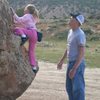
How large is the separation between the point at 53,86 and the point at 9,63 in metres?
7.47

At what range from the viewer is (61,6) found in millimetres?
106438

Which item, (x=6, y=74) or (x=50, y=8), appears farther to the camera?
(x=50, y=8)

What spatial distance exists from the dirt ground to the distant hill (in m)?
80.9

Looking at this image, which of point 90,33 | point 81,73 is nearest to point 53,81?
point 81,73

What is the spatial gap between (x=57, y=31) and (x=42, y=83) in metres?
41.8

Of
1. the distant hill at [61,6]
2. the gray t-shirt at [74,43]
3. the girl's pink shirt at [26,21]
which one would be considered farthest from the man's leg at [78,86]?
the distant hill at [61,6]

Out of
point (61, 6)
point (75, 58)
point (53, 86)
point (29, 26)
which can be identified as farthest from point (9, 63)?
point (61, 6)

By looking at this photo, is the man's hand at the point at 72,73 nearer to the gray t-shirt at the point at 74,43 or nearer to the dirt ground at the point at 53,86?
the gray t-shirt at the point at 74,43

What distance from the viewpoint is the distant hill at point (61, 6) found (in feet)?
338

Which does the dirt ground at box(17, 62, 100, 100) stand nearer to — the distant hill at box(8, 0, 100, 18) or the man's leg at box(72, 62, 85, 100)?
the man's leg at box(72, 62, 85, 100)

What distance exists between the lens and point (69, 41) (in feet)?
30.7

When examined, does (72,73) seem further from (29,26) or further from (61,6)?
(61,6)

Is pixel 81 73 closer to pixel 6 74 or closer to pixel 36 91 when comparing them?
pixel 6 74

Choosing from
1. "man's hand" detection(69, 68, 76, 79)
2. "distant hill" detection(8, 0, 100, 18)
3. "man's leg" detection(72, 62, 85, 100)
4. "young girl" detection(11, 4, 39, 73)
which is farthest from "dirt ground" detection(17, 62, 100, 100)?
"distant hill" detection(8, 0, 100, 18)
